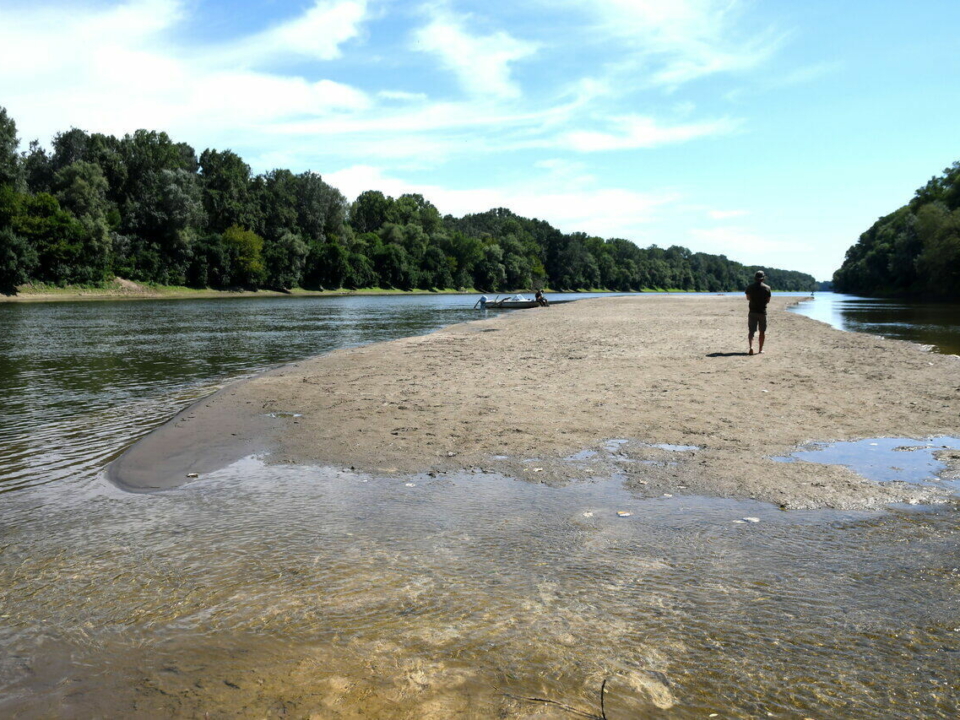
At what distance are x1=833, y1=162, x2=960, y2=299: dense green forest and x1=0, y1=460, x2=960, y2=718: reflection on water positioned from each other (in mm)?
87456

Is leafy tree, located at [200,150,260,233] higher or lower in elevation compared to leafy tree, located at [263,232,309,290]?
higher

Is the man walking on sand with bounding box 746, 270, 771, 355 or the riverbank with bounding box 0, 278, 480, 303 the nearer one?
the man walking on sand with bounding box 746, 270, 771, 355

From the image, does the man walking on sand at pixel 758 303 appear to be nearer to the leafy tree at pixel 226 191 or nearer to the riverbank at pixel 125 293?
the riverbank at pixel 125 293

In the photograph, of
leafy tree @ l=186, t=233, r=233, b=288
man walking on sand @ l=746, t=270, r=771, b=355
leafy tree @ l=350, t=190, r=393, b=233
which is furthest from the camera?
leafy tree @ l=350, t=190, r=393, b=233

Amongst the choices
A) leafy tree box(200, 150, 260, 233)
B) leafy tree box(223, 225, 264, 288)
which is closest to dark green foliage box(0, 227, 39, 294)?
leafy tree box(223, 225, 264, 288)

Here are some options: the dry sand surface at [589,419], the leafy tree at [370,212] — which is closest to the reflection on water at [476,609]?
the dry sand surface at [589,419]

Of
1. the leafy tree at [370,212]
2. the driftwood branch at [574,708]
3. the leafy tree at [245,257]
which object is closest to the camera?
the driftwood branch at [574,708]

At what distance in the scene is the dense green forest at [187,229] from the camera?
253 feet

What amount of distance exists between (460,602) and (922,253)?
322 ft

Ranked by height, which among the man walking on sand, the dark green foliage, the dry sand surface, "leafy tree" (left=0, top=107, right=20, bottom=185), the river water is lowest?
the river water

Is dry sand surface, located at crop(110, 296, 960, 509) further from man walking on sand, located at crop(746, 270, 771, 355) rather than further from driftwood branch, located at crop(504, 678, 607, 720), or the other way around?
driftwood branch, located at crop(504, 678, 607, 720)

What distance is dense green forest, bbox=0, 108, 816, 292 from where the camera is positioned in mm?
77188

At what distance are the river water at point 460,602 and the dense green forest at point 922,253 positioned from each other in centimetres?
8742

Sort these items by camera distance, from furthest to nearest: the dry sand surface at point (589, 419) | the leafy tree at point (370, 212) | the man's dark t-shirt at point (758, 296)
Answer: the leafy tree at point (370, 212)
the man's dark t-shirt at point (758, 296)
the dry sand surface at point (589, 419)
